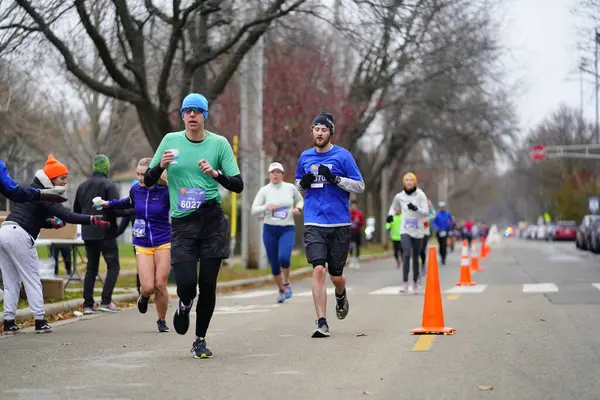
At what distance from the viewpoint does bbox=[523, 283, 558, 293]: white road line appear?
1836 centimetres

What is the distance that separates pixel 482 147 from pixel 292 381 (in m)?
40.3

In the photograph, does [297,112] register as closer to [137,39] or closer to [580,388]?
[137,39]

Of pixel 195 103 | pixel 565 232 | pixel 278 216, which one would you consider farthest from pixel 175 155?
pixel 565 232

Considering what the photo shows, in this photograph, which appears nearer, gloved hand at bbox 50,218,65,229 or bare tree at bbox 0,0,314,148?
gloved hand at bbox 50,218,65,229

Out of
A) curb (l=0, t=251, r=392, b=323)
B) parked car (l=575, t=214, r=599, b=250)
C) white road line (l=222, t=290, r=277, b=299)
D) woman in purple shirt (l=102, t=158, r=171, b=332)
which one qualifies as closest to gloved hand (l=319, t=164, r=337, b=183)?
woman in purple shirt (l=102, t=158, r=171, b=332)

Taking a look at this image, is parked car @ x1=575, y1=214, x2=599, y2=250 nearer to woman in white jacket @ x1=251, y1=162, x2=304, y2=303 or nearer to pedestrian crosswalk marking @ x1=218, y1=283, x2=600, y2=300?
pedestrian crosswalk marking @ x1=218, y1=283, x2=600, y2=300

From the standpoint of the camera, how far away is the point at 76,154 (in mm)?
42688

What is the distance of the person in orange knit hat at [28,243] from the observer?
11.5 meters

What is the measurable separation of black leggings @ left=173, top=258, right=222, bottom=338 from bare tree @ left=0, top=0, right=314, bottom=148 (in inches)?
405

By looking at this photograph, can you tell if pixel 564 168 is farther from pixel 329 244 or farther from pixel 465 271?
pixel 329 244

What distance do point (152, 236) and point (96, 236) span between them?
10.2ft

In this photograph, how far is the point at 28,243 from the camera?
11.6 metres

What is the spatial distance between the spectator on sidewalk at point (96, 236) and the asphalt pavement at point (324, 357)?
38 cm

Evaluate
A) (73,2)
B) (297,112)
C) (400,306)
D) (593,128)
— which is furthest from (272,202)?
(593,128)
